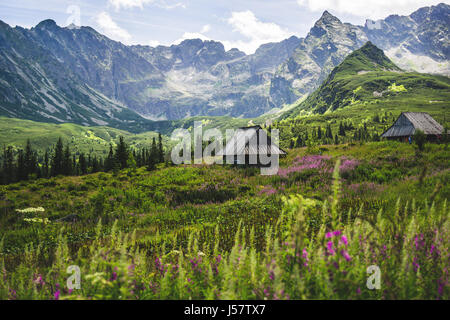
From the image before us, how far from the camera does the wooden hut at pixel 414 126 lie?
3625 cm

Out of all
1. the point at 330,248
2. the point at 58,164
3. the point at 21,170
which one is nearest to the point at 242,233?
the point at 330,248

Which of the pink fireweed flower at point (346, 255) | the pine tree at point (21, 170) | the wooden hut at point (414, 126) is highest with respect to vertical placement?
the wooden hut at point (414, 126)

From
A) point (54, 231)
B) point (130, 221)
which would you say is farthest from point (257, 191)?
point (54, 231)

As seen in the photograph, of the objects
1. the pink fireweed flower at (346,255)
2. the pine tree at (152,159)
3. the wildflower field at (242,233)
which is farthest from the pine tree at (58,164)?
the pink fireweed flower at (346,255)

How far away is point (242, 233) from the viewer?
6.18 m

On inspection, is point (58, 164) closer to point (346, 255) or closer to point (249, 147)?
point (249, 147)

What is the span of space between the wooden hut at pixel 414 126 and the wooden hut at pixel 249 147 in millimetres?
19549

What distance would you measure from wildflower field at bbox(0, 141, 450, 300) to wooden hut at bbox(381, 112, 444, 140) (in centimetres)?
1378

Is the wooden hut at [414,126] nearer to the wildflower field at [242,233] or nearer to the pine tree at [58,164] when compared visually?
the wildflower field at [242,233]

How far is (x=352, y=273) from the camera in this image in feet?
10.2

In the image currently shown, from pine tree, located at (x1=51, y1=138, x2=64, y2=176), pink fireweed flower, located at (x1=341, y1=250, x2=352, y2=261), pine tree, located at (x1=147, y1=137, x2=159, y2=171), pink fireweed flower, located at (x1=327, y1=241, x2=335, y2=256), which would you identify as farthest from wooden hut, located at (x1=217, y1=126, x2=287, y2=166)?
pine tree, located at (x1=51, y1=138, x2=64, y2=176)

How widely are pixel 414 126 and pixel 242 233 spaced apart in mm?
41280

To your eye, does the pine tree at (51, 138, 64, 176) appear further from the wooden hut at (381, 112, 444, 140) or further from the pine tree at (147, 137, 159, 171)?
the wooden hut at (381, 112, 444, 140)

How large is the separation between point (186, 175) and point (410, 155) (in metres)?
19.1
